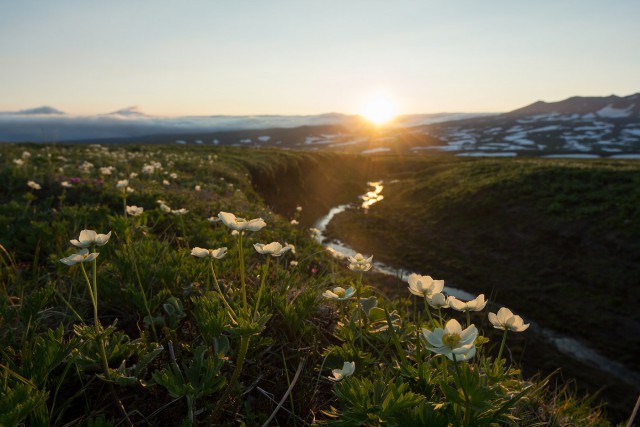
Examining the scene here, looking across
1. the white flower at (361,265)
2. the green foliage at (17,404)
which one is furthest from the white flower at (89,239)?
the white flower at (361,265)

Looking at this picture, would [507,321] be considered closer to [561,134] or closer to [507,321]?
[507,321]

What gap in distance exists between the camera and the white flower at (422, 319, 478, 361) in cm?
151

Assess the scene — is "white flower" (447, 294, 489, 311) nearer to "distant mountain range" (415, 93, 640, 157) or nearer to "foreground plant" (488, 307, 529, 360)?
"foreground plant" (488, 307, 529, 360)

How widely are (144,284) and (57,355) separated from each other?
1333mm

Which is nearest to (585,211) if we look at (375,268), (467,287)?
(467,287)

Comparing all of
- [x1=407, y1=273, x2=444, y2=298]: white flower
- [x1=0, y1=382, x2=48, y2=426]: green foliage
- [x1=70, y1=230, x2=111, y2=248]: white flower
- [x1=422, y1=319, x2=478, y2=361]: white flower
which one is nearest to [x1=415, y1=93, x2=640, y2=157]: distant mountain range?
[x1=407, y1=273, x2=444, y2=298]: white flower

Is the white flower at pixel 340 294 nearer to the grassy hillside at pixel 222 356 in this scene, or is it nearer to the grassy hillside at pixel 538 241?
the grassy hillside at pixel 222 356

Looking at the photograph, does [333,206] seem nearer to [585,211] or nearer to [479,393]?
[585,211]

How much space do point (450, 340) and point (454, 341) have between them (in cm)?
2

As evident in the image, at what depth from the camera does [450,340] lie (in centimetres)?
158

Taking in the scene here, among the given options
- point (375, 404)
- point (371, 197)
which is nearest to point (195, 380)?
point (375, 404)

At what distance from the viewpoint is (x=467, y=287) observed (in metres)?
18.2

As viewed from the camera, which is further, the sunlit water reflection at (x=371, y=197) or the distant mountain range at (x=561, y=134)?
the distant mountain range at (x=561, y=134)

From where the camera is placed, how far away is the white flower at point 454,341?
4.94ft
